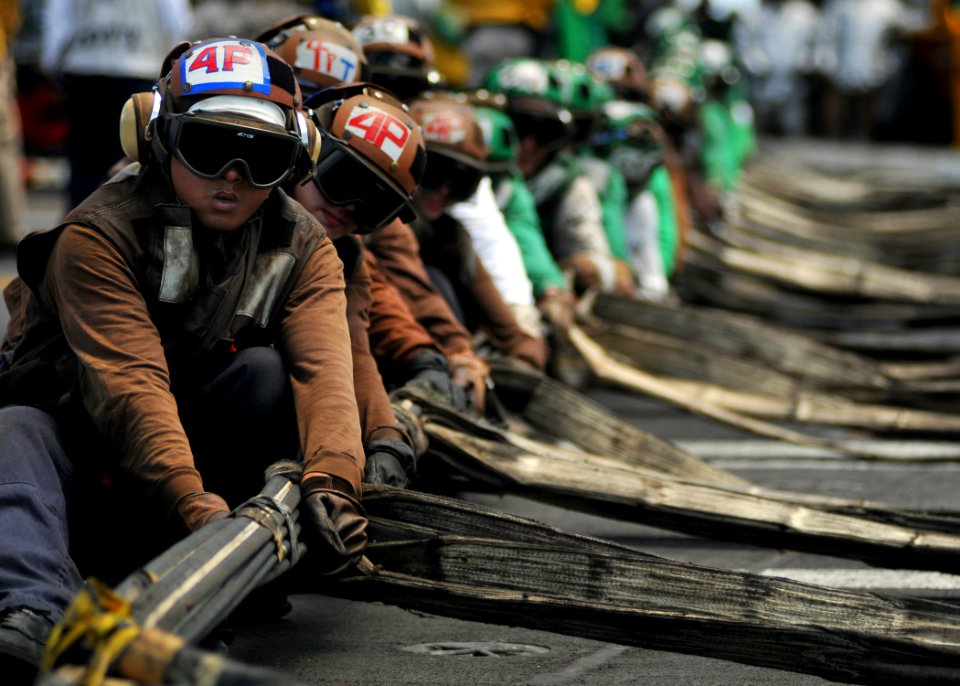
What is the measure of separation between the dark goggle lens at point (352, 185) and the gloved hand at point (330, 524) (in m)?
1.29

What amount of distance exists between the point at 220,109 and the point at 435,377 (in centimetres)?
211

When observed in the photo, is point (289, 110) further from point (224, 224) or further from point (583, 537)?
point (583, 537)

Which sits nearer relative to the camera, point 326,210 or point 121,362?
point 121,362

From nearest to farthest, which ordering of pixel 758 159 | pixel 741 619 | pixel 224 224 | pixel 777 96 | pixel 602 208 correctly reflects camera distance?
pixel 741 619 < pixel 224 224 < pixel 602 208 < pixel 758 159 < pixel 777 96

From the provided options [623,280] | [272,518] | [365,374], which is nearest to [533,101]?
[623,280]

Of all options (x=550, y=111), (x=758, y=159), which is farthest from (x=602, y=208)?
(x=758, y=159)

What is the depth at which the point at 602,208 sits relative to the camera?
1225 cm

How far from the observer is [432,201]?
7.57m

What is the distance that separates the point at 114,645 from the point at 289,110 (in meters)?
1.99

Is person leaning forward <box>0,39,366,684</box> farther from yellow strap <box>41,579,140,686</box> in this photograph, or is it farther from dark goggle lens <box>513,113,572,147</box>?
dark goggle lens <box>513,113,572,147</box>

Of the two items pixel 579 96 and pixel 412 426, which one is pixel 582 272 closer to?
pixel 579 96

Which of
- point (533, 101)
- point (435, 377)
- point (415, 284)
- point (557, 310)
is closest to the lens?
point (435, 377)

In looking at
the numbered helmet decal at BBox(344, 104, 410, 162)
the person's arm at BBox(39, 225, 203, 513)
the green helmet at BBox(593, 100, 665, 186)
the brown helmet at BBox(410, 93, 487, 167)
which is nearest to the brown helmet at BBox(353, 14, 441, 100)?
the brown helmet at BBox(410, 93, 487, 167)

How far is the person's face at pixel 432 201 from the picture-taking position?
752 centimetres
